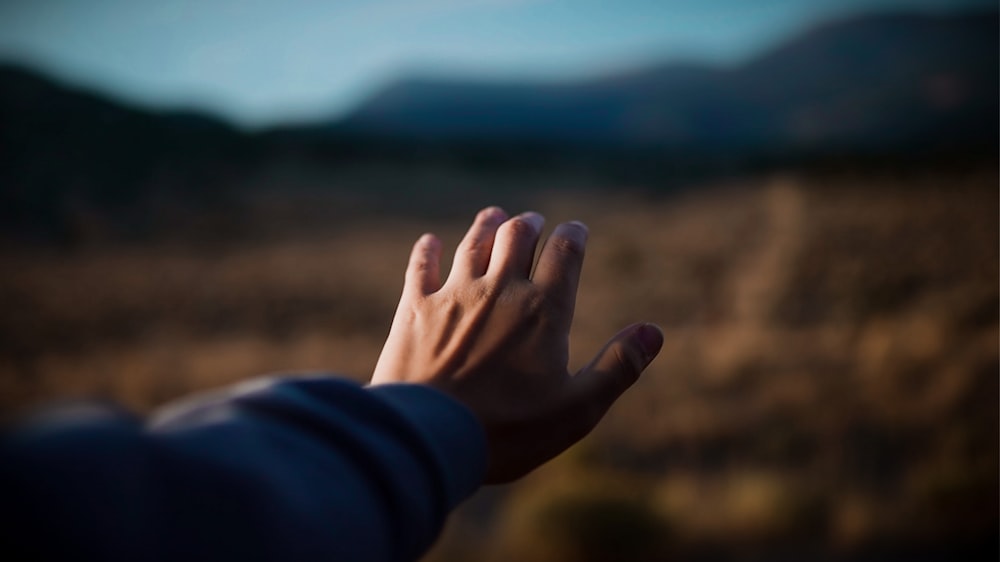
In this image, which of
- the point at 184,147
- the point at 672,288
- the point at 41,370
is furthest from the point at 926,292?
the point at 184,147

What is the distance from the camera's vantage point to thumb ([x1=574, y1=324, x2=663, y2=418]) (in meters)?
1.04

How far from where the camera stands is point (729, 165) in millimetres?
31094

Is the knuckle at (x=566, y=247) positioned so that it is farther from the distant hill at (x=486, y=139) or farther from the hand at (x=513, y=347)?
the distant hill at (x=486, y=139)

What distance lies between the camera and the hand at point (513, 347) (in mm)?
943

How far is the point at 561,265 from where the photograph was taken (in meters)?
1.10

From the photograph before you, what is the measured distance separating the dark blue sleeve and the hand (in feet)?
0.49

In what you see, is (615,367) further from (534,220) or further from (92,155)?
(92,155)

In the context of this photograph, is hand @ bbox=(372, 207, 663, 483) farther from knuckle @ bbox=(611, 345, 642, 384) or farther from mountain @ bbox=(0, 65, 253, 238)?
mountain @ bbox=(0, 65, 253, 238)

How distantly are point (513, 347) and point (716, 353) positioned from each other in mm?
7787

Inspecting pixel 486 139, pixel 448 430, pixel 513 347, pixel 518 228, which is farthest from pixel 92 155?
pixel 448 430

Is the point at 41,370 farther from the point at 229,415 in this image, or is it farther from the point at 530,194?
the point at 530,194

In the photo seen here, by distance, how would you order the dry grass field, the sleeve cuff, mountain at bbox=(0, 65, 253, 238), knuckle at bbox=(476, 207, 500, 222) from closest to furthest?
the sleeve cuff
knuckle at bbox=(476, 207, 500, 222)
the dry grass field
mountain at bbox=(0, 65, 253, 238)

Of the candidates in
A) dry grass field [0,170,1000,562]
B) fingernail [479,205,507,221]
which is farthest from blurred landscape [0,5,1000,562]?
fingernail [479,205,507,221]

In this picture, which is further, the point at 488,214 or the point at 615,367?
the point at 488,214
